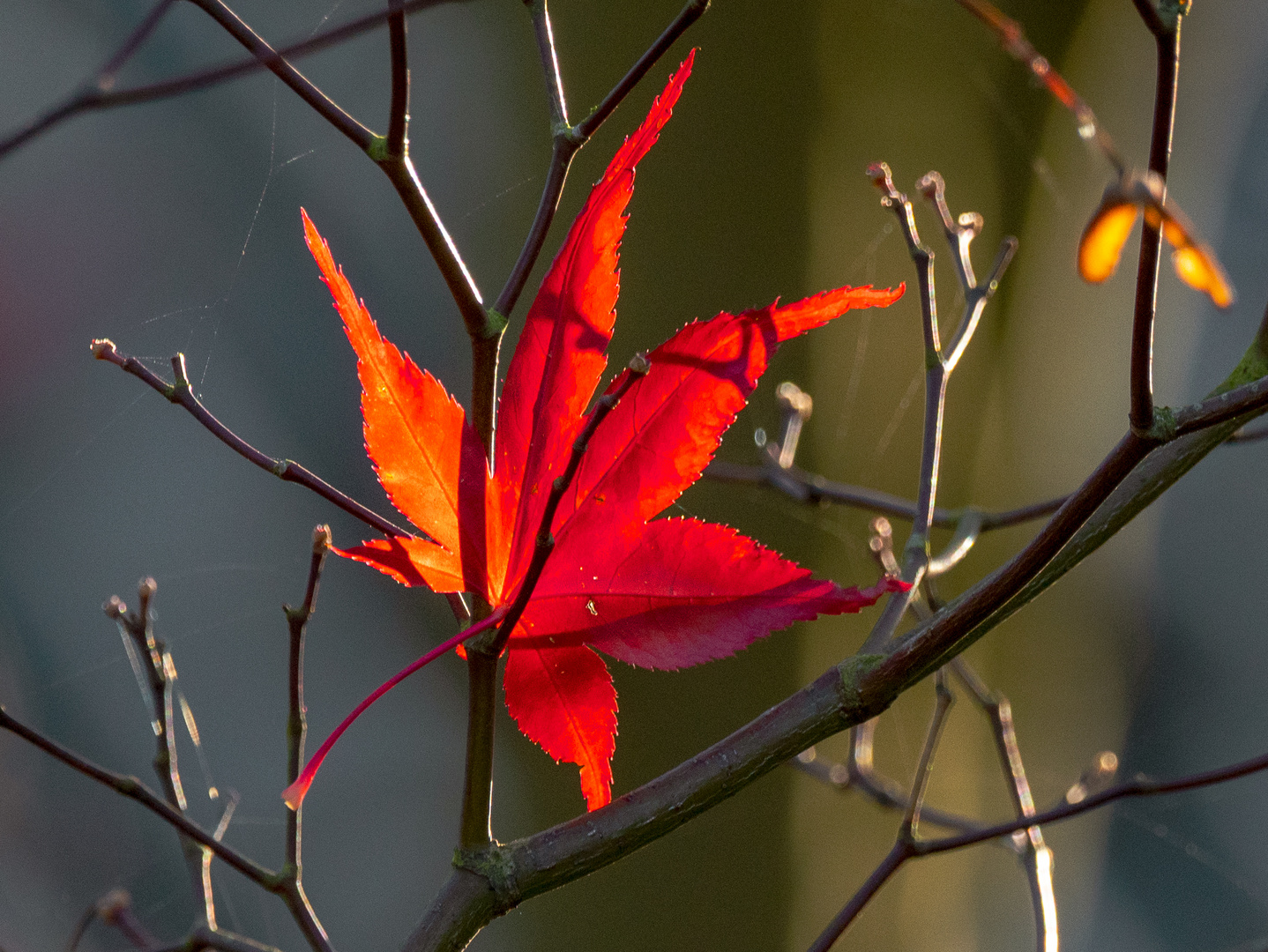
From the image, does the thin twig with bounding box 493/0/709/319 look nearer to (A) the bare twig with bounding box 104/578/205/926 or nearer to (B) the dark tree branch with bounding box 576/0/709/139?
(B) the dark tree branch with bounding box 576/0/709/139

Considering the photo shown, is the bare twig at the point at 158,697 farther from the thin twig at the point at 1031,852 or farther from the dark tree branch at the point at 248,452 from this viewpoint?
the thin twig at the point at 1031,852

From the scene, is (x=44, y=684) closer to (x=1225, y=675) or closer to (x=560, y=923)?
(x=560, y=923)

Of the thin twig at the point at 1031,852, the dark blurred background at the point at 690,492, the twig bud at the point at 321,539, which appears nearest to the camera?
the twig bud at the point at 321,539

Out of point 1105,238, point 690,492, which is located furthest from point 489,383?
point 690,492

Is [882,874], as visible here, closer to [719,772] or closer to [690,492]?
[719,772]

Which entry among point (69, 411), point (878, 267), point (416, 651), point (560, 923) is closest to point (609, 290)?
point (69, 411)

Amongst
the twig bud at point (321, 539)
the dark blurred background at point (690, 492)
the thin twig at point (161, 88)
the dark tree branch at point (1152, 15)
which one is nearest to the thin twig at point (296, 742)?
the twig bud at point (321, 539)
